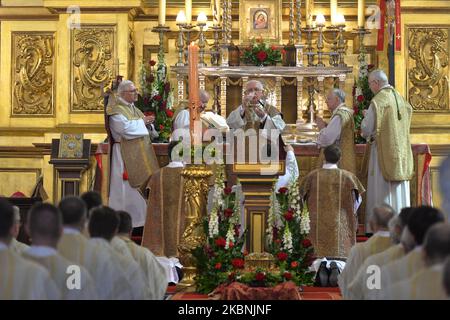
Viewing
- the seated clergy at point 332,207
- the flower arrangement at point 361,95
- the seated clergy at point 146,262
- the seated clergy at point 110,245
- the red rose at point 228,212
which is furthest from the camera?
the flower arrangement at point 361,95

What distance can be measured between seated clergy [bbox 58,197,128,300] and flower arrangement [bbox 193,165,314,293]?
3.01 metres

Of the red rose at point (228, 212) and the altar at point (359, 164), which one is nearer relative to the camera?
the red rose at point (228, 212)

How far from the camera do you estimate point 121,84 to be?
13.5 m

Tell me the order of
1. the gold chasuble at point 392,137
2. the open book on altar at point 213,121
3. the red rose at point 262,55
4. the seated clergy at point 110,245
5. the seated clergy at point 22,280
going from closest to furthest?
the seated clergy at point 22,280 → the seated clergy at point 110,245 → the gold chasuble at point 392,137 → the open book on altar at point 213,121 → the red rose at point 262,55

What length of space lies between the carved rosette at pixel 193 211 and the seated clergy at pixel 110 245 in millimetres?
3112

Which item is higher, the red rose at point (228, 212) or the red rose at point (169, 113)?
the red rose at point (169, 113)

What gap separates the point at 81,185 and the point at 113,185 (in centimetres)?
215

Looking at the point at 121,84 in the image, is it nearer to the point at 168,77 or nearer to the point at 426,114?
the point at 168,77

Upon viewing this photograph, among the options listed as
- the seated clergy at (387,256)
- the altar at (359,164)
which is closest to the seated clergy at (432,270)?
the seated clergy at (387,256)

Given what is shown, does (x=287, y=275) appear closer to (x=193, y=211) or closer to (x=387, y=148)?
(x=193, y=211)

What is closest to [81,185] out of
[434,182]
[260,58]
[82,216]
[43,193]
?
[43,193]

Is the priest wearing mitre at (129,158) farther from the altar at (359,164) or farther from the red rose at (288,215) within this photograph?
the red rose at (288,215)

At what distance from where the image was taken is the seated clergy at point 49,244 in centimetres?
631
